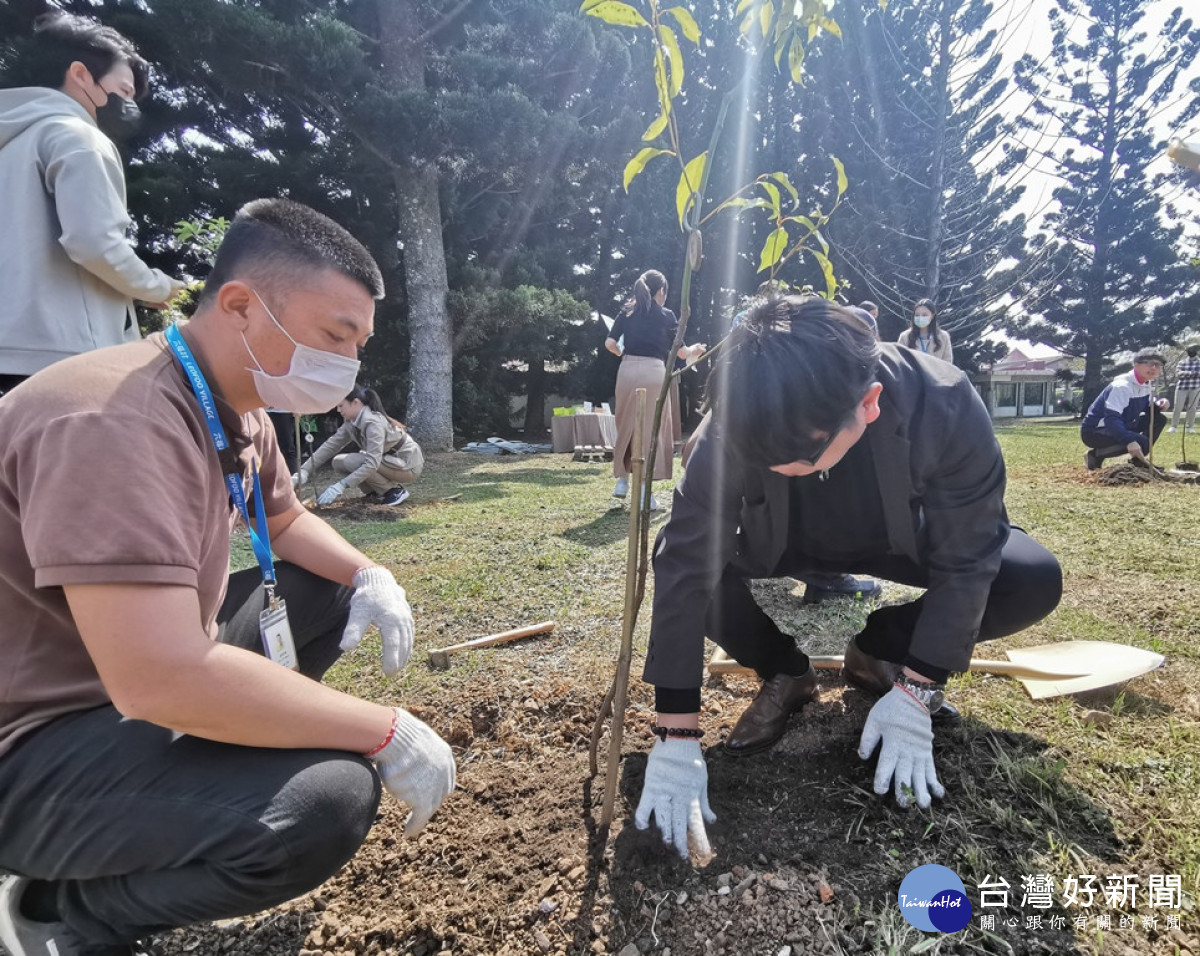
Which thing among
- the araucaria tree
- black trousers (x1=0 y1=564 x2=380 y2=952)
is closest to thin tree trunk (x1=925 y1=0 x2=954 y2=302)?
the araucaria tree

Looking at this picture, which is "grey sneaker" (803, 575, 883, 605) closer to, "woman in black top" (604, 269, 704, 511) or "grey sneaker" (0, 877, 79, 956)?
"woman in black top" (604, 269, 704, 511)

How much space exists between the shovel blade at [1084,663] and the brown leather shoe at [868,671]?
0.44 m

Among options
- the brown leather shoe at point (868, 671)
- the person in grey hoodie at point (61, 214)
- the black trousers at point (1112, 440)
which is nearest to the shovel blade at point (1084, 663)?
the brown leather shoe at point (868, 671)

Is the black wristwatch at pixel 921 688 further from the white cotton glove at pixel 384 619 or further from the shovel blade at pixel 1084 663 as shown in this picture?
the white cotton glove at pixel 384 619

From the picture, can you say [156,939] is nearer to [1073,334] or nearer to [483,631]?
[483,631]

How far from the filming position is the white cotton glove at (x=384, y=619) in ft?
5.02

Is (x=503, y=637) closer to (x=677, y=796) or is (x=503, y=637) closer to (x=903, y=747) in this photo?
(x=677, y=796)

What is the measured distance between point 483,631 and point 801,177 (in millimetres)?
19708

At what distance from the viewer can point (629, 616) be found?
50.1 inches

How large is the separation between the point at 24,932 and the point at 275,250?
3.75 feet

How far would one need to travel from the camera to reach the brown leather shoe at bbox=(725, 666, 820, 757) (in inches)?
64.2

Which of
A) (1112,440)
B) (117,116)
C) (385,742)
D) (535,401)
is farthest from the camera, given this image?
(535,401)

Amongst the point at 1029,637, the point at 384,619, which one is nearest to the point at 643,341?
the point at 1029,637

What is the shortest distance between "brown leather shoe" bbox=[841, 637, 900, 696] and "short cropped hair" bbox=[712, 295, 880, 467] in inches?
32.8
